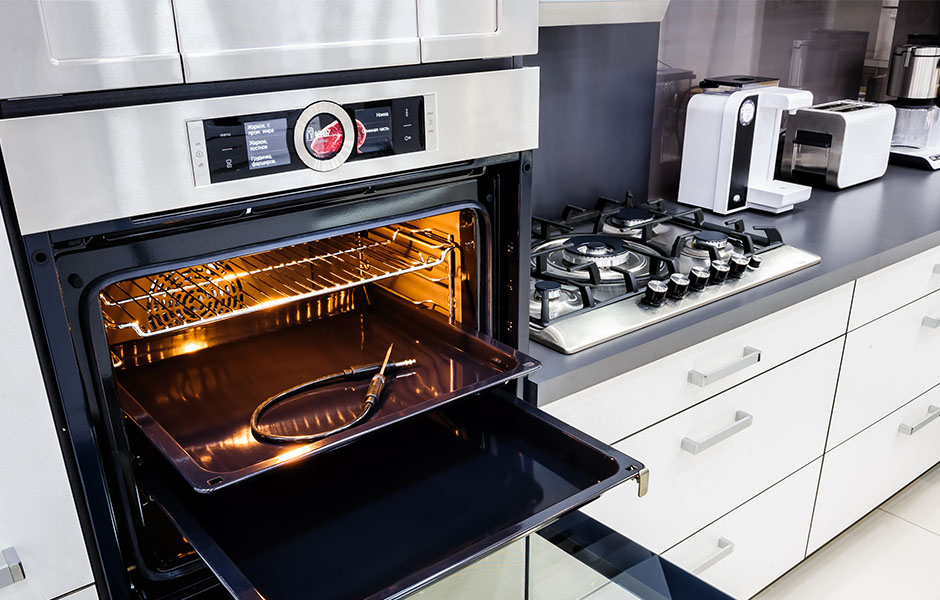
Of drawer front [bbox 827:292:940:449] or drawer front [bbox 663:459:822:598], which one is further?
drawer front [bbox 827:292:940:449]

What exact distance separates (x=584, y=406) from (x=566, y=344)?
0.11m

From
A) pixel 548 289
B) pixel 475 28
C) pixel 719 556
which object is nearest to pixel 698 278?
A: pixel 548 289

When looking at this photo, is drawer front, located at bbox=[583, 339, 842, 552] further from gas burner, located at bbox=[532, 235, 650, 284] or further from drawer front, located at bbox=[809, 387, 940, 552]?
gas burner, located at bbox=[532, 235, 650, 284]

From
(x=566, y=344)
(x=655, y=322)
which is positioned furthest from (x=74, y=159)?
(x=655, y=322)

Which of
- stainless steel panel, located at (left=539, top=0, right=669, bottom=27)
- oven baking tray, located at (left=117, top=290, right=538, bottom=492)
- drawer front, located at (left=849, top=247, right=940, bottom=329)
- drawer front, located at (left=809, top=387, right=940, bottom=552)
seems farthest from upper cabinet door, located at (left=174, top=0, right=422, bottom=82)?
drawer front, located at (left=809, top=387, right=940, bottom=552)

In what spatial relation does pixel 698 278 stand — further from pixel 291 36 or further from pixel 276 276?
pixel 291 36

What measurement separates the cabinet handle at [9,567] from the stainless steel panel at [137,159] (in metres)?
0.33

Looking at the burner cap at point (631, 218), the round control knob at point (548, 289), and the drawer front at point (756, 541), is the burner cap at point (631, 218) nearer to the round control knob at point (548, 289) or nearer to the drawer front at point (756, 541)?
the round control knob at point (548, 289)

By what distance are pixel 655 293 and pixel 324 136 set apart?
2.43 ft

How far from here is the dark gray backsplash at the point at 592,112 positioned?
1769mm

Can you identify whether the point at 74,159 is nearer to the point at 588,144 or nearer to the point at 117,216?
the point at 117,216

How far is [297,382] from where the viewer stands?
3.62 feet

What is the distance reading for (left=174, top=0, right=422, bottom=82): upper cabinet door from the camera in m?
0.70

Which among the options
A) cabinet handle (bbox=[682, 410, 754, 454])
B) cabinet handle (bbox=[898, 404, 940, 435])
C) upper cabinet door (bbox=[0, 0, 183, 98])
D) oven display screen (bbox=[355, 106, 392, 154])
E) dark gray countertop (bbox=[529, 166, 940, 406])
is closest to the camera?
upper cabinet door (bbox=[0, 0, 183, 98])
